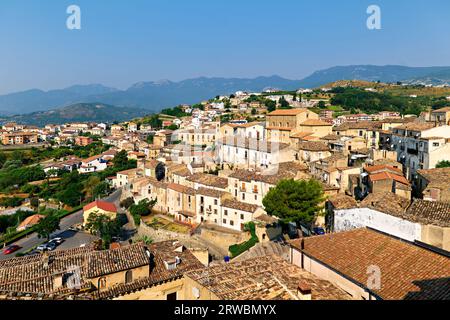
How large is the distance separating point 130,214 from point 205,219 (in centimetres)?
1127

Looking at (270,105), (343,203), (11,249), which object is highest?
(270,105)

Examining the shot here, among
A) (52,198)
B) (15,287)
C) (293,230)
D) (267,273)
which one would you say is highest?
(267,273)

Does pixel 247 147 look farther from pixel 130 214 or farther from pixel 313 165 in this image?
pixel 130 214

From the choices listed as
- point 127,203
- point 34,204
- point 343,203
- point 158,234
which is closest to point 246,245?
point 343,203

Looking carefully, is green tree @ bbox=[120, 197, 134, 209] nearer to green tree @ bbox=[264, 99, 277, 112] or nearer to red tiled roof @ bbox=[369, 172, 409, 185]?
red tiled roof @ bbox=[369, 172, 409, 185]

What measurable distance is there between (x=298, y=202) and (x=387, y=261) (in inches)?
447

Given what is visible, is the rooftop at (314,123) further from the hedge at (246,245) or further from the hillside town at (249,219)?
the hedge at (246,245)

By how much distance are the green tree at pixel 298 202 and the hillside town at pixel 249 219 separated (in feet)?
0.30

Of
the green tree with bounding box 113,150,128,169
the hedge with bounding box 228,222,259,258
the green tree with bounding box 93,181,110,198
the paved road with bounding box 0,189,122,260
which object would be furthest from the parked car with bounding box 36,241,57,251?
the green tree with bounding box 113,150,128,169

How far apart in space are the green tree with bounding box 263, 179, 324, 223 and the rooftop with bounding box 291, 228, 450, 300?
27.3ft

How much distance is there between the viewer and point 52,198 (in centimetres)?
5784

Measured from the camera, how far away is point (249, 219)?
30906 mm

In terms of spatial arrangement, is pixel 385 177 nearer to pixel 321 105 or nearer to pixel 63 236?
pixel 63 236

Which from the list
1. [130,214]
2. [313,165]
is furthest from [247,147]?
[130,214]
